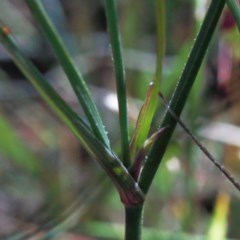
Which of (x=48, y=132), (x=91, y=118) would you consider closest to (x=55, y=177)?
(x=48, y=132)

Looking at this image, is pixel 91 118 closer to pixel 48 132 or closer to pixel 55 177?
pixel 55 177

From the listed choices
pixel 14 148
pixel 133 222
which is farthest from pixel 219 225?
pixel 133 222

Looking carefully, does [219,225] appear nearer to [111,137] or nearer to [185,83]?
[111,137]

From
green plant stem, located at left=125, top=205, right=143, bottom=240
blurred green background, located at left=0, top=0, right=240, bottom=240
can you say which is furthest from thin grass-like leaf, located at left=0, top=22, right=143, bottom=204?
blurred green background, located at left=0, top=0, right=240, bottom=240

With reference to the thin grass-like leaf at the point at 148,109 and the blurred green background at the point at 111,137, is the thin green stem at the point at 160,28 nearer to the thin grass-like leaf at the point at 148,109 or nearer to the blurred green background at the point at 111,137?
the thin grass-like leaf at the point at 148,109

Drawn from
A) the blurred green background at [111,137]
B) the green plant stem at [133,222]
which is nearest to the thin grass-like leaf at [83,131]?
the green plant stem at [133,222]

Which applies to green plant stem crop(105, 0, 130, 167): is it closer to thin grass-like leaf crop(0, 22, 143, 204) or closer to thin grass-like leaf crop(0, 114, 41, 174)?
thin grass-like leaf crop(0, 22, 143, 204)
